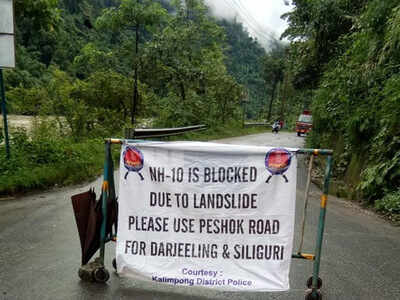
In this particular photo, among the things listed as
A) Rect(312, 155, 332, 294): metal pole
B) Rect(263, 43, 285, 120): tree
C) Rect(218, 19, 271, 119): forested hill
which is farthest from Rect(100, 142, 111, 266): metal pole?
Rect(218, 19, 271, 119): forested hill

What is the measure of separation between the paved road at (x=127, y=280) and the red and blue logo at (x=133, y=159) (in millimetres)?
1166

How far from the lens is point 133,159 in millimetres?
3146

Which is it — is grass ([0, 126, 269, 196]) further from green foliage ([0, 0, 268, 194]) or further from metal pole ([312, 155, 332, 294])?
metal pole ([312, 155, 332, 294])

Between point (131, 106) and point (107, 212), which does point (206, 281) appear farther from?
point (131, 106)

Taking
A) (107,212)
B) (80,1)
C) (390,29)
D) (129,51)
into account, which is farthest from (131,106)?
(80,1)

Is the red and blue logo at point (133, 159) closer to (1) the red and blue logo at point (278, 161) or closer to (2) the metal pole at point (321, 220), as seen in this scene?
(1) the red and blue logo at point (278, 161)

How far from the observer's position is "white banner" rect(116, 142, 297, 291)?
3.02 meters

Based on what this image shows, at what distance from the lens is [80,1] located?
110938 millimetres

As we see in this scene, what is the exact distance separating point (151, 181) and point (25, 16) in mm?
A: 6709

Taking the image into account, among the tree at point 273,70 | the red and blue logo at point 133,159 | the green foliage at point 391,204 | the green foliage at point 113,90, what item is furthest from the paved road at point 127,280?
the tree at point 273,70

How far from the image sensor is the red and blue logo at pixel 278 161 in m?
2.97

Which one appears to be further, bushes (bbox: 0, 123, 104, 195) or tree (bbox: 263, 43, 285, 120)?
tree (bbox: 263, 43, 285, 120)

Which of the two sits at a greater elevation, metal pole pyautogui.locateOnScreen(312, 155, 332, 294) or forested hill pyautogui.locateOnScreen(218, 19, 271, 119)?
forested hill pyautogui.locateOnScreen(218, 19, 271, 119)

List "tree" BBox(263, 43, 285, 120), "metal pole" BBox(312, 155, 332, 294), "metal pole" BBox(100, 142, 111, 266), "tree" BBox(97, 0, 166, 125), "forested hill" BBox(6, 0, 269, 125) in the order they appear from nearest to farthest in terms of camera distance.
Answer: "metal pole" BBox(312, 155, 332, 294), "metal pole" BBox(100, 142, 111, 266), "forested hill" BBox(6, 0, 269, 125), "tree" BBox(97, 0, 166, 125), "tree" BBox(263, 43, 285, 120)
